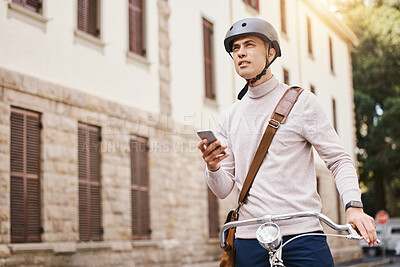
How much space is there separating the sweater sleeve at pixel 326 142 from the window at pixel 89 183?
9.11 meters

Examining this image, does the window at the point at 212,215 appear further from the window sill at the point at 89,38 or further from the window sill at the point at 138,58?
the window sill at the point at 89,38

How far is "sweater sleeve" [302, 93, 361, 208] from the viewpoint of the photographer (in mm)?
3227

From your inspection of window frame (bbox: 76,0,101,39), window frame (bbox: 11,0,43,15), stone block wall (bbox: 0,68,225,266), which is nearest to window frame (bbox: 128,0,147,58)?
window frame (bbox: 76,0,101,39)

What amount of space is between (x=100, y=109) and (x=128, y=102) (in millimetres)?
1133

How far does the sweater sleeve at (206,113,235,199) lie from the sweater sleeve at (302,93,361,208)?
0.42 metres

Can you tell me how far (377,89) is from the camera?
40062 mm

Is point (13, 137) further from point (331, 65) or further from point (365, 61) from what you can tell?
point (365, 61)

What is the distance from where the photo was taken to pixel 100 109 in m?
12.9

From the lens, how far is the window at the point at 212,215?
17.3m

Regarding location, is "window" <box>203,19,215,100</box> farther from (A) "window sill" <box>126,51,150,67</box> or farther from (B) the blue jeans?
(B) the blue jeans

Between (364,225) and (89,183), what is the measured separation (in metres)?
9.88

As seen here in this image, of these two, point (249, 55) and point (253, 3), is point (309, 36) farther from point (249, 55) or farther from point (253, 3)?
point (249, 55)

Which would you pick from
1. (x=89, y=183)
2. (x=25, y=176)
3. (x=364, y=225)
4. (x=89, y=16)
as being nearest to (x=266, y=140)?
(x=364, y=225)

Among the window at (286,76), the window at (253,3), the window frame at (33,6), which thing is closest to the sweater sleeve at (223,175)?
the window frame at (33,6)
